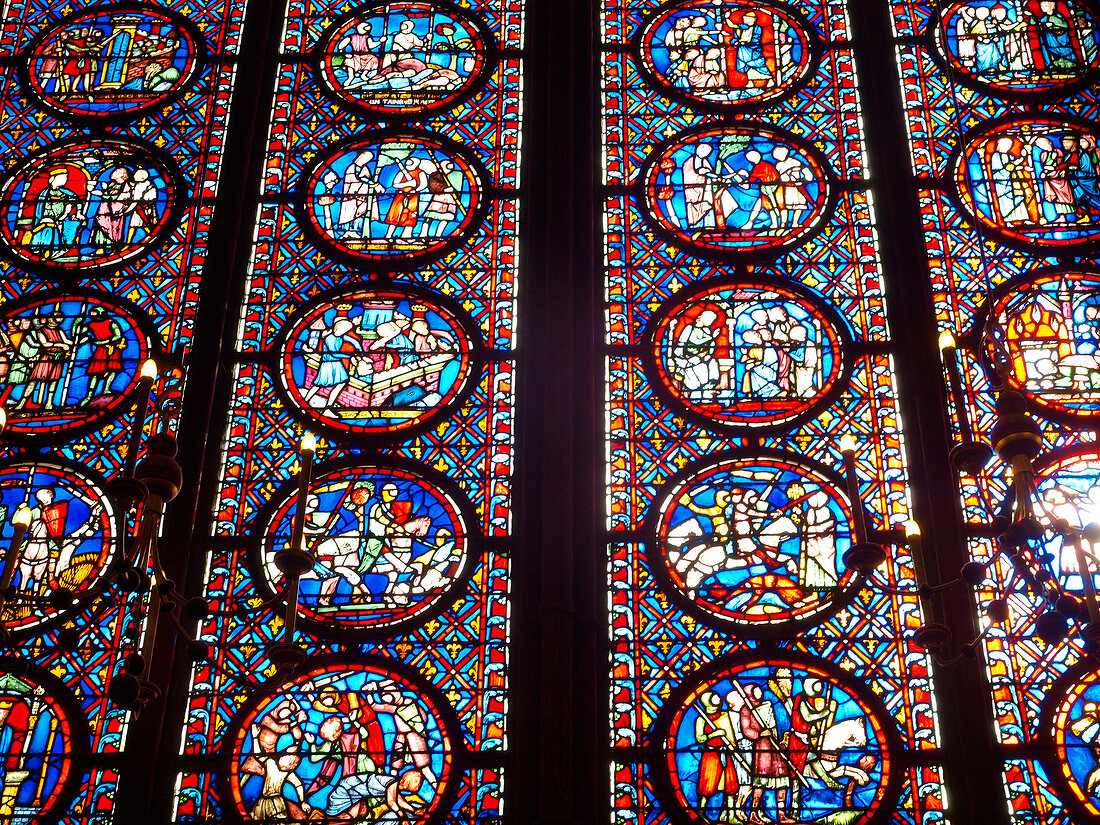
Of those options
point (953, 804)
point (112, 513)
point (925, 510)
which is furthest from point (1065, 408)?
point (112, 513)

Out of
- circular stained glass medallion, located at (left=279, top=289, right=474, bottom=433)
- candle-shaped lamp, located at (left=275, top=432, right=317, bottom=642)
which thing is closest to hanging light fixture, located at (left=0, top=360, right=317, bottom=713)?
candle-shaped lamp, located at (left=275, top=432, right=317, bottom=642)

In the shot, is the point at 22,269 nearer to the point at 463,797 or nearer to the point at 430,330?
the point at 430,330

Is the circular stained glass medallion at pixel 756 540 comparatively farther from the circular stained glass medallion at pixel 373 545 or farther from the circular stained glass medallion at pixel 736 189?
the circular stained glass medallion at pixel 736 189

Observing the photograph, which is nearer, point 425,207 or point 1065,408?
point 1065,408

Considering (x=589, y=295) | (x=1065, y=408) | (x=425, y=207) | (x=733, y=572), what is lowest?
(x=733, y=572)

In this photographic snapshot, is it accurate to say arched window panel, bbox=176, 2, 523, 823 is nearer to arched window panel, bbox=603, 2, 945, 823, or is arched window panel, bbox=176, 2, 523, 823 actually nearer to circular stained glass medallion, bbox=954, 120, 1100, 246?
arched window panel, bbox=603, 2, 945, 823

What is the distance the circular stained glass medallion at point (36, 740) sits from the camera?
7.83 m

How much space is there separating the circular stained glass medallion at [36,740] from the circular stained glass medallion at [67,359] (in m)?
1.41

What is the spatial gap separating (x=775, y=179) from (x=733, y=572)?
250 centimetres

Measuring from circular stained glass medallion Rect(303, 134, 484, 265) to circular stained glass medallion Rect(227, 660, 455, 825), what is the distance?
2551 millimetres

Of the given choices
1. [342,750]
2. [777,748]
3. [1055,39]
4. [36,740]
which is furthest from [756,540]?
[1055,39]

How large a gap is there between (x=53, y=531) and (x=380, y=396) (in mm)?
1755

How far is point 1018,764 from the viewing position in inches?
308

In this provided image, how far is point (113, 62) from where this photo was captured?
1051 centimetres
